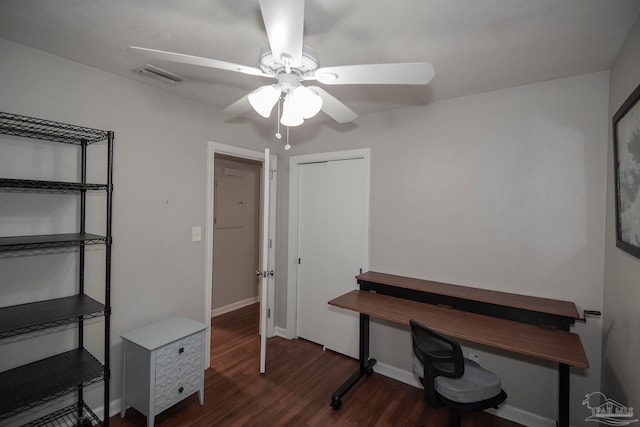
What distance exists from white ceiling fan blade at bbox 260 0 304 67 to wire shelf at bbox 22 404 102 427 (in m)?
2.38

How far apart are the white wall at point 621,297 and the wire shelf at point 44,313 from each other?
109 inches

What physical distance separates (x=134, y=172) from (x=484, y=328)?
2.73 metres

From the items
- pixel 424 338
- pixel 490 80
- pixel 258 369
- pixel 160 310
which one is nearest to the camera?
pixel 424 338

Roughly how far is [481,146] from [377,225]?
1.10 meters

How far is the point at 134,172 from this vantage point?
2268 millimetres

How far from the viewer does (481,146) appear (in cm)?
235

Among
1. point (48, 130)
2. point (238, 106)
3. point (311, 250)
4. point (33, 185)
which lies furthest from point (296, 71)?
point (311, 250)

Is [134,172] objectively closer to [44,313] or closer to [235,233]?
[44,313]

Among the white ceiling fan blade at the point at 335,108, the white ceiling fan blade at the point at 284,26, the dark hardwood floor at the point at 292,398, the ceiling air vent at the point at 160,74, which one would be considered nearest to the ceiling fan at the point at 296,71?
the white ceiling fan blade at the point at 284,26

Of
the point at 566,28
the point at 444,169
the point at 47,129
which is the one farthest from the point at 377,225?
the point at 47,129

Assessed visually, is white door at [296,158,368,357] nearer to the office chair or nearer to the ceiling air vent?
the office chair

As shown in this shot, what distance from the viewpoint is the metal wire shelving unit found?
1.56m

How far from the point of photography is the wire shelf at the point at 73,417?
1869mm

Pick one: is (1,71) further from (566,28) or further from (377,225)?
(566,28)
